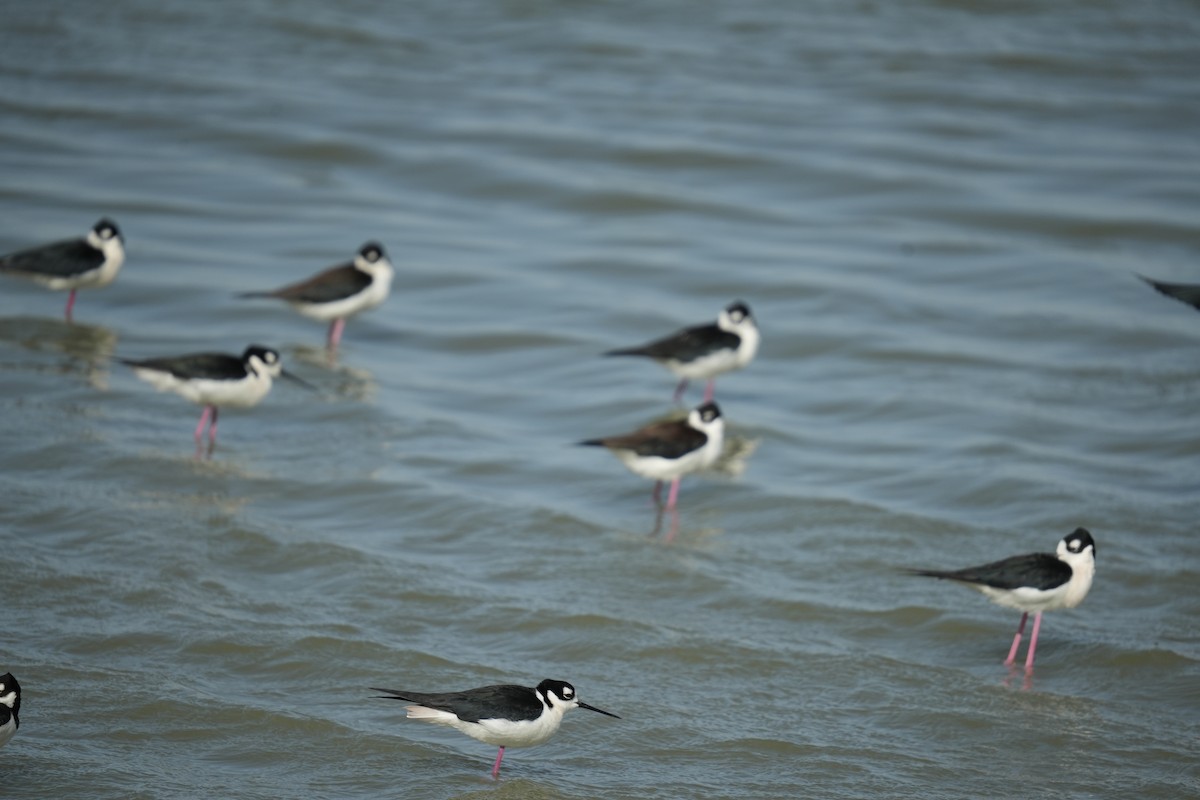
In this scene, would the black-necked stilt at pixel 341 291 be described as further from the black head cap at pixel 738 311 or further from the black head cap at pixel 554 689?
the black head cap at pixel 554 689

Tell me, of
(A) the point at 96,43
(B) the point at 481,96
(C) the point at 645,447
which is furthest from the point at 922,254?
(A) the point at 96,43

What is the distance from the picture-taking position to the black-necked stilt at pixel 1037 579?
856cm

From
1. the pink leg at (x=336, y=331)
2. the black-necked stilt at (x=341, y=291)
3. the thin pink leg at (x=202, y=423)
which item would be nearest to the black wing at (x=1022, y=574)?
the thin pink leg at (x=202, y=423)

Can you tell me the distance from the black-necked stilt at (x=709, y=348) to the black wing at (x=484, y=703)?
632cm

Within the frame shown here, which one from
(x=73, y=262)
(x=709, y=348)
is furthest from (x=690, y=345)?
(x=73, y=262)

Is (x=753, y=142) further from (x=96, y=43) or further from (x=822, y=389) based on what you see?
(x=96, y=43)

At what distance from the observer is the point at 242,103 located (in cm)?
2138

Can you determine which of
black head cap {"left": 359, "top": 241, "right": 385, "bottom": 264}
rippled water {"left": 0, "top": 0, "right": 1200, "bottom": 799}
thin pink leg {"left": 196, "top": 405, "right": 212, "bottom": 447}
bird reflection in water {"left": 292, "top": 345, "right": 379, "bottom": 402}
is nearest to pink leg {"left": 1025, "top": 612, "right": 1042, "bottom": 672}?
rippled water {"left": 0, "top": 0, "right": 1200, "bottom": 799}

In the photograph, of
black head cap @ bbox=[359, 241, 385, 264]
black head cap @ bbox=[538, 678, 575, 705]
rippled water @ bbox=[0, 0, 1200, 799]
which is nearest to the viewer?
black head cap @ bbox=[538, 678, 575, 705]

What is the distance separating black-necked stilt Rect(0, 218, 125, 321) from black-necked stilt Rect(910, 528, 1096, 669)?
8.61 metres

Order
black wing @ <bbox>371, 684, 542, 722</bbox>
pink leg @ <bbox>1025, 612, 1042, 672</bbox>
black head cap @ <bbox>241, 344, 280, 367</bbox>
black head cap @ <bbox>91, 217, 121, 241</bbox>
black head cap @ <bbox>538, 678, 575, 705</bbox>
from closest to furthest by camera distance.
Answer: black wing @ <bbox>371, 684, 542, 722</bbox> < black head cap @ <bbox>538, 678, 575, 705</bbox> < pink leg @ <bbox>1025, 612, 1042, 672</bbox> < black head cap @ <bbox>241, 344, 280, 367</bbox> < black head cap @ <bbox>91, 217, 121, 241</bbox>

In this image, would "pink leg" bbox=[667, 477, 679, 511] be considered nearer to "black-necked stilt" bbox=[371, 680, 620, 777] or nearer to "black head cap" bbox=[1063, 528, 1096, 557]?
"black head cap" bbox=[1063, 528, 1096, 557]

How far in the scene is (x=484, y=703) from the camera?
6879 millimetres

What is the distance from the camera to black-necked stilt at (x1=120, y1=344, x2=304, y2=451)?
11578 mm
